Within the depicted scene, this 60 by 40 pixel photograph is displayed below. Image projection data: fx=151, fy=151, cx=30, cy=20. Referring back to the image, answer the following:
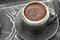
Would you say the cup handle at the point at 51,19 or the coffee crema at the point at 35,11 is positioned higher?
the coffee crema at the point at 35,11

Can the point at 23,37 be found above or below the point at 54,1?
below

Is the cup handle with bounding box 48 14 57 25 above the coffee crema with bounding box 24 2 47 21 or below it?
below

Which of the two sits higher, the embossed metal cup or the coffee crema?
the coffee crema

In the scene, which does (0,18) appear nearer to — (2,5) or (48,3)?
(2,5)

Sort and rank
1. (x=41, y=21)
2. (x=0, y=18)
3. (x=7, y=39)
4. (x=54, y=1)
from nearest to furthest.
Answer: (x=41, y=21)
(x=7, y=39)
(x=0, y=18)
(x=54, y=1)

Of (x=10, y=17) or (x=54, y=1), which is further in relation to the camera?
(x=54, y=1)

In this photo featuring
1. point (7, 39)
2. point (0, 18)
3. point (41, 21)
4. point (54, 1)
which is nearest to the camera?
point (41, 21)

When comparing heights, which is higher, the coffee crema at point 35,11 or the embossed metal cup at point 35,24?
the coffee crema at point 35,11

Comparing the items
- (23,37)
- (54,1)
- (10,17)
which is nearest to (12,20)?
(10,17)
